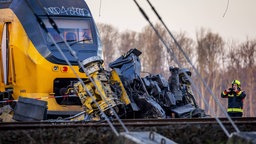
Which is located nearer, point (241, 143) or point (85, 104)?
point (241, 143)

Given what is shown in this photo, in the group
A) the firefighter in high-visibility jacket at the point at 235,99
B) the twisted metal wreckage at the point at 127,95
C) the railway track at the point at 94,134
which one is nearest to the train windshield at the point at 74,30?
the twisted metal wreckage at the point at 127,95

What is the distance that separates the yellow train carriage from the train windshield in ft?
0.09

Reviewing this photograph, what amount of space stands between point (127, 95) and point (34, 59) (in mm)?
3018

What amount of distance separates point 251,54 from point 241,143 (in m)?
51.6

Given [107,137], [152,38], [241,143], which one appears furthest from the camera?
[152,38]

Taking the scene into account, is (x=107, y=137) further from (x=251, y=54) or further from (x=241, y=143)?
(x=251, y=54)

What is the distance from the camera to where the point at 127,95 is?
55.5 ft

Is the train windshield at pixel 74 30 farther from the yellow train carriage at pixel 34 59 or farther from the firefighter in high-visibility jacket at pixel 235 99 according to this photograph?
the firefighter in high-visibility jacket at pixel 235 99

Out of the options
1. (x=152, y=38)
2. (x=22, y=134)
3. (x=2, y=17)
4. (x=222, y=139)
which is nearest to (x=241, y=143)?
(x=222, y=139)

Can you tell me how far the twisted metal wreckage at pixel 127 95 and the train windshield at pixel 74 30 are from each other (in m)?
1.55

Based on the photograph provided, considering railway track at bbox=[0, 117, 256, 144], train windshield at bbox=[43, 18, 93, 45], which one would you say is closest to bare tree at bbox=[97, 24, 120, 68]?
train windshield at bbox=[43, 18, 93, 45]

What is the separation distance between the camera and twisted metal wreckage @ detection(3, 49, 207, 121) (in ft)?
51.1

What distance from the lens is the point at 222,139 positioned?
9602 mm

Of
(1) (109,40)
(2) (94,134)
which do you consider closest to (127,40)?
(1) (109,40)
